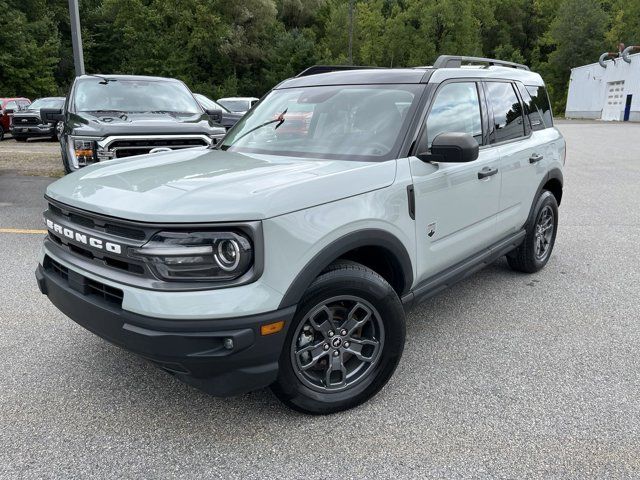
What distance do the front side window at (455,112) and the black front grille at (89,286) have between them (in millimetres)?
1940

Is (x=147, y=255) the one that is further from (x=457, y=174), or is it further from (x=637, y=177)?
(x=637, y=177)

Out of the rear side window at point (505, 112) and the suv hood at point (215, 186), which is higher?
the rear side window at point (505, 112)

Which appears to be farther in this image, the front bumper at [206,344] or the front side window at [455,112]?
the front side window at [455,112]

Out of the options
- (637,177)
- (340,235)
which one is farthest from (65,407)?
(637,177)

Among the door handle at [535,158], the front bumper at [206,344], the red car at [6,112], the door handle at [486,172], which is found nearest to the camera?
the front bumper at [206,344]

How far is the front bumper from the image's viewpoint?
2275 millimetres

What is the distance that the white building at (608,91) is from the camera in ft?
123

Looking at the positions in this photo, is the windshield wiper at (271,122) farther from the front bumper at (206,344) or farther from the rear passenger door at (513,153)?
the front bumper at (206,344)

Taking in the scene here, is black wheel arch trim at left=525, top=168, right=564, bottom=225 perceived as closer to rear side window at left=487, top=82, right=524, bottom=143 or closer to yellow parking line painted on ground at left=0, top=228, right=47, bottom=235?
rear side window at left=487, top=82, right=524, bottom=143

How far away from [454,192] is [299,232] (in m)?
1.39

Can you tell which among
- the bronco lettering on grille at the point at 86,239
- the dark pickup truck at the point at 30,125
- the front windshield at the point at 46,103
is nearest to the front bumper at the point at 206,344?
the bronco lettering on grille at the point at 86,239

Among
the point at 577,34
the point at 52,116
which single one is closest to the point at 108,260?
the point at 52,116

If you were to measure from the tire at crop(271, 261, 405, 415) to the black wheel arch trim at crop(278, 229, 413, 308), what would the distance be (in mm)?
88

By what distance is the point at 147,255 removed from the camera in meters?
2.34
